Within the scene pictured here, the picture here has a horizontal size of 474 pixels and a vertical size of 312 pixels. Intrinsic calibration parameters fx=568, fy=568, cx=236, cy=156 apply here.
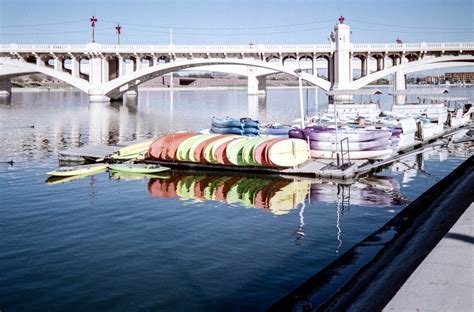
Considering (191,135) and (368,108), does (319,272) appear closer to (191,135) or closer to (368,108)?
(191,135)

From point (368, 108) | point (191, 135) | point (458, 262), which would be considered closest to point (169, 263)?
point (458, 262)

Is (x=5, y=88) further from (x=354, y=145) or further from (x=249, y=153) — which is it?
(x=354, y=145)

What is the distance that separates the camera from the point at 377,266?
40.5 ft

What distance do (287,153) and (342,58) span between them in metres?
62.8

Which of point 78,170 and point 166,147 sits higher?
point 166,147

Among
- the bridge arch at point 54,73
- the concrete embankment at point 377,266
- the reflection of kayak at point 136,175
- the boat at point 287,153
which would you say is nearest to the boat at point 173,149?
the reflection of kayak at point 136,175

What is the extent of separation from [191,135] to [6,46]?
81.9 m

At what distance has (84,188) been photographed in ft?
78.5

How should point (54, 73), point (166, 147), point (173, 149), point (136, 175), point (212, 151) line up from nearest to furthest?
point (136, 175) < point (212, 151) < point (173, 149) < point (166, 147) < point (54, 73)

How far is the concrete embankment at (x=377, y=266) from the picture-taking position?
9.58m

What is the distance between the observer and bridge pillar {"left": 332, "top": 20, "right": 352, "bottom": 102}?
284 ft

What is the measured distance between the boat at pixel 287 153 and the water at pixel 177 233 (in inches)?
41.8

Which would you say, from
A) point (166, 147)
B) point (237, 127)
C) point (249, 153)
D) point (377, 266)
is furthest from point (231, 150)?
point (377, 266)

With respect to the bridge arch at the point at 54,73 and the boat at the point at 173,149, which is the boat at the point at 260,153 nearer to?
the boat at the point at 173,149
